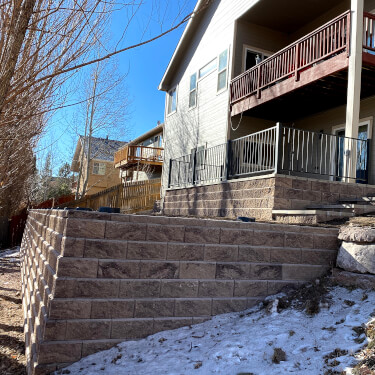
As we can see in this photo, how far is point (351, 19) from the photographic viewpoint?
8016 millimetres

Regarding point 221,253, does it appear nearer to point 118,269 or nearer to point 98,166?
point 118,269

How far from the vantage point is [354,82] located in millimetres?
7727

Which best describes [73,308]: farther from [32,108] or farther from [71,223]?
[32,108]

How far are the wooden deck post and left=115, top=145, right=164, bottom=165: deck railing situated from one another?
1583 centimetres

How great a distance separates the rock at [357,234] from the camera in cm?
396

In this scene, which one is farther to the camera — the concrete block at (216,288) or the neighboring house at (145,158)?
the neighboring house at (145,158)

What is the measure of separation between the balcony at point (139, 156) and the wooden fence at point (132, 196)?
801cm

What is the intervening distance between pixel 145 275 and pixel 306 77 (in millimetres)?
7296

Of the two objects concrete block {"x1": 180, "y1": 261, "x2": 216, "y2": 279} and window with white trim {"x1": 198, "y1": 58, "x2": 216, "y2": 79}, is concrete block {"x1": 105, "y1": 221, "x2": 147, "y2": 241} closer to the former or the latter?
concrete block {"x1": 180, "y1": 261, "x2": 216, "y2": 279}

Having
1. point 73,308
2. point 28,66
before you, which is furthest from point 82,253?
point 28,66

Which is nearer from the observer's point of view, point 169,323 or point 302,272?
point 169,323

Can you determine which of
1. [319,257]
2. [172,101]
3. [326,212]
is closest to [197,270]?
[319,257]

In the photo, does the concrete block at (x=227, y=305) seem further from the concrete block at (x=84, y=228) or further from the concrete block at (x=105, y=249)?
the concrete block at (x=84, y=228)

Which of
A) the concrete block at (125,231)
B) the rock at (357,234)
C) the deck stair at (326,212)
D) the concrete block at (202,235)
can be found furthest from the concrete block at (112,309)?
the deck stair at (326,212)
